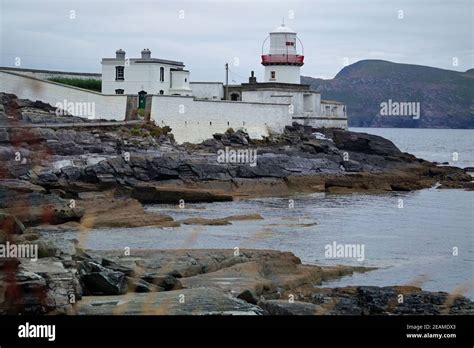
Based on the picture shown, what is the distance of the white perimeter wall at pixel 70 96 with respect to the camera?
36.3 meters

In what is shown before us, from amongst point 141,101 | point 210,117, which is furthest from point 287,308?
point 210,117

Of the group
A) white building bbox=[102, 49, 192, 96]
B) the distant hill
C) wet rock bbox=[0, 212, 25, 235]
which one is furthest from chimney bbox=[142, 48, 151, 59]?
the distant hill

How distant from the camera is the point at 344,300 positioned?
14.7m

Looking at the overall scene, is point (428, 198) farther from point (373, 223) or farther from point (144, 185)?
point (144, 185)

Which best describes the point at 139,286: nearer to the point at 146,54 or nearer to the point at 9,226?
the point at 9,226

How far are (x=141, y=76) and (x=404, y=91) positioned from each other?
324 ft

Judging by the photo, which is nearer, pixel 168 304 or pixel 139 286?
pixel 168 304

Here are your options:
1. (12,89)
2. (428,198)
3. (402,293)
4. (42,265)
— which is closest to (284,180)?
(428,198)

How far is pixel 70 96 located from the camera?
36.8 meters

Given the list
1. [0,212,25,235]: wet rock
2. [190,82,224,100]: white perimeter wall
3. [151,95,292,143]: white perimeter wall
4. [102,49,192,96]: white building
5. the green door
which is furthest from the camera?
[190,82,224,100]: white perimeter wall

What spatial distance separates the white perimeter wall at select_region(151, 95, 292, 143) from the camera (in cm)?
3697

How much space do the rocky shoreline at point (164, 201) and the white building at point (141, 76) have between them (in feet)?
11.6

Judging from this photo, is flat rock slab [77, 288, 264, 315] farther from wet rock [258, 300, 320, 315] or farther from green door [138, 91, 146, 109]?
green door [138, 91, 146, 109]

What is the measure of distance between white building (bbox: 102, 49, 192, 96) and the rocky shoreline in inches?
139
